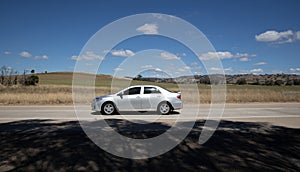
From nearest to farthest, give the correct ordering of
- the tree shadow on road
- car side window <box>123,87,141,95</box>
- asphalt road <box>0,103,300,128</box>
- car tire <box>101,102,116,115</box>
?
the tree shadow on road < asphalt road <box>0,103,300,128</box> < car tire <box>101,102,116,115</box> < car side window <box>123,87,141,95</box>

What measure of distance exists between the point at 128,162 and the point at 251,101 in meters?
15.7

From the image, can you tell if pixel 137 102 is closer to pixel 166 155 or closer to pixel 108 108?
pixel 108 108

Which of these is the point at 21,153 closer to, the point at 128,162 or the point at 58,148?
the point at 58,148

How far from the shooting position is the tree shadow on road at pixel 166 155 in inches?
150

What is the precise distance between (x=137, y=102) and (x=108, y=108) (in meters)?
1.47

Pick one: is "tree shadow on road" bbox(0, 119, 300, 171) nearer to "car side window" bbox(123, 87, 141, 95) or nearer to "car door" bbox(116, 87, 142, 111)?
"car door" bbox(116, 87, 142, 111)

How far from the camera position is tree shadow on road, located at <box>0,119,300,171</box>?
3.81m

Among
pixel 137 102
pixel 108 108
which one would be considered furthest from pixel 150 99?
pixel 108 108

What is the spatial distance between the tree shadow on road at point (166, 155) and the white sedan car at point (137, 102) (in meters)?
4.48

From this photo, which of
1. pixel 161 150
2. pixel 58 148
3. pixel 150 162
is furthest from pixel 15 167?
pixel 161 150

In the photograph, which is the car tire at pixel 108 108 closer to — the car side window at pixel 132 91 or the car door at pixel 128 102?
the car door at pixel 128 102

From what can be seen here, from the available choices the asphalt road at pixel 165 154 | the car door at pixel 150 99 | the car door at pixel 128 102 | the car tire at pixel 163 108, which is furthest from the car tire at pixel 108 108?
the asphalt road at pixel 165 154

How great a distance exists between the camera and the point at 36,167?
379 centimetres

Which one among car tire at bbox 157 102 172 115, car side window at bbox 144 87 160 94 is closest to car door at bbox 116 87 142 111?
car side window at bbox 144 87 160 94
